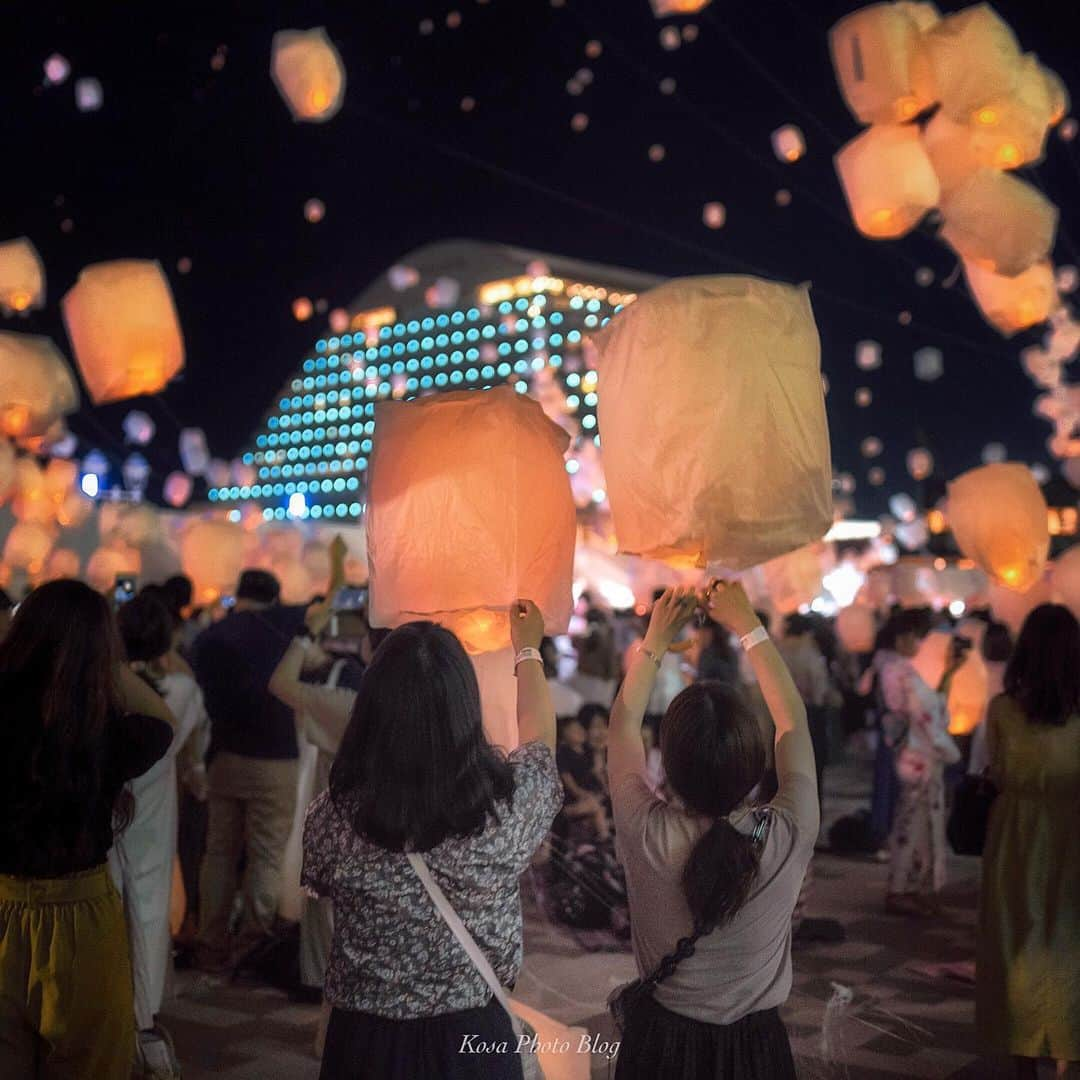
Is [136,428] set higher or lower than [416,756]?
higher

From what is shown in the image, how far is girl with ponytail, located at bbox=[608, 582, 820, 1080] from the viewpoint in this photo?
228 cm

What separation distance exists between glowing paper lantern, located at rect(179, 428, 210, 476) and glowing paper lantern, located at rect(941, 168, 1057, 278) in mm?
19574

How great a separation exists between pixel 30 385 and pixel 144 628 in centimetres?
245

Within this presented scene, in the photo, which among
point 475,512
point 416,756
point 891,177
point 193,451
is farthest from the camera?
point 193,451

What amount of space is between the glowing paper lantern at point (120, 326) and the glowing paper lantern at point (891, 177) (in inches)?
114

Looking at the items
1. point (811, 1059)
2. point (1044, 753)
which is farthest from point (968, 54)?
point (811, 1059)

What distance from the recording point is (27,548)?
12.8 meters

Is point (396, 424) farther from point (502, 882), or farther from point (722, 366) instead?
point (502, 882)

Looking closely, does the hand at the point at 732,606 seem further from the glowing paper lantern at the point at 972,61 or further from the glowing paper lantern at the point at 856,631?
the glowing paper lantern at the point at 856,631

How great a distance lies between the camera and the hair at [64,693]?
2.66 m

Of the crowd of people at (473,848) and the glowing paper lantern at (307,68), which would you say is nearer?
the crowd of people at (473,848)

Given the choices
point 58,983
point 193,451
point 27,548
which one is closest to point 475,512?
point 58,983

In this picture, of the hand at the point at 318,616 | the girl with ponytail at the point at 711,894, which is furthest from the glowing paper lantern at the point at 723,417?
the hand at the point at 318,616

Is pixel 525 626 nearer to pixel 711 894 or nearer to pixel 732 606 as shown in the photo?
pixel 732 606
